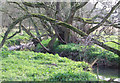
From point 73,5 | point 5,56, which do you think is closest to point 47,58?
point 5,56

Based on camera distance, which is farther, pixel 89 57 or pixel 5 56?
pixel 89 57

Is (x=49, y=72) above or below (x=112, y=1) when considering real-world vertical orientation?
below

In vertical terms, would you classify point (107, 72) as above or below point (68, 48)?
below

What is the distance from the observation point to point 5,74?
241 inches

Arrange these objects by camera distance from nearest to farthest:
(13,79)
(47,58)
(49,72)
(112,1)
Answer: (13,79)
(49,72)
(47,58)
(112,1)

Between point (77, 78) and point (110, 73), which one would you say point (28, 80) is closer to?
point (77, 78)

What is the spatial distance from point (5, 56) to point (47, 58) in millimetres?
2387

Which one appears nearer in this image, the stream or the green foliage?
the stream

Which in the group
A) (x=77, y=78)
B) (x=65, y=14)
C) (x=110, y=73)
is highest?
(x=65, y=14)

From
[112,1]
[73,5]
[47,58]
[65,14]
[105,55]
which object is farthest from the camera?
[65,14]

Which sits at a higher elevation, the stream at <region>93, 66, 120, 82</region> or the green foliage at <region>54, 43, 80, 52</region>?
the green foliage at <region>54, 43, 80, 52</region>

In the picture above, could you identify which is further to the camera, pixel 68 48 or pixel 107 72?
pixel 68 48

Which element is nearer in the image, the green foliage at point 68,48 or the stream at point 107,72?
the stream at point 107,72

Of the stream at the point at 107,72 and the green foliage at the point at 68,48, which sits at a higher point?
the green foliage at the point at 68,48
